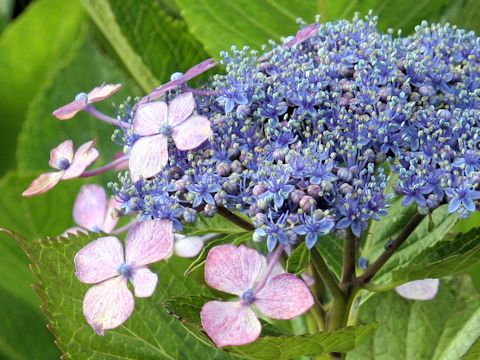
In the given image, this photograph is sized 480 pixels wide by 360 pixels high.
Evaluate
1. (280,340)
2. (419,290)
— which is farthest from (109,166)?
(419,290)

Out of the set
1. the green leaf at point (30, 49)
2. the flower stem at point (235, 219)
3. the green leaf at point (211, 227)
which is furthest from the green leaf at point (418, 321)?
the green leaf at point (30, 49)

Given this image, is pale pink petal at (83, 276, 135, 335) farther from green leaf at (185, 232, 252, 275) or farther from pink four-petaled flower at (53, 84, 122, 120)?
pink four-petaled flower at (53, 84, 122, 120)

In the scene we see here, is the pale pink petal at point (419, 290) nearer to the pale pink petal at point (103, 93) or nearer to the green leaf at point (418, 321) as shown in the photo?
the green leaf at point (418, 321)

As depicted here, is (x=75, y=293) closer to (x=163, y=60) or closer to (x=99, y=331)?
(x=99, y=331)

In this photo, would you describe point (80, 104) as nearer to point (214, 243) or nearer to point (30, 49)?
point (214, 243)

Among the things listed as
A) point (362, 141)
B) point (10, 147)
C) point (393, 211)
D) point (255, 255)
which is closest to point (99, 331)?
point (255, 255)
